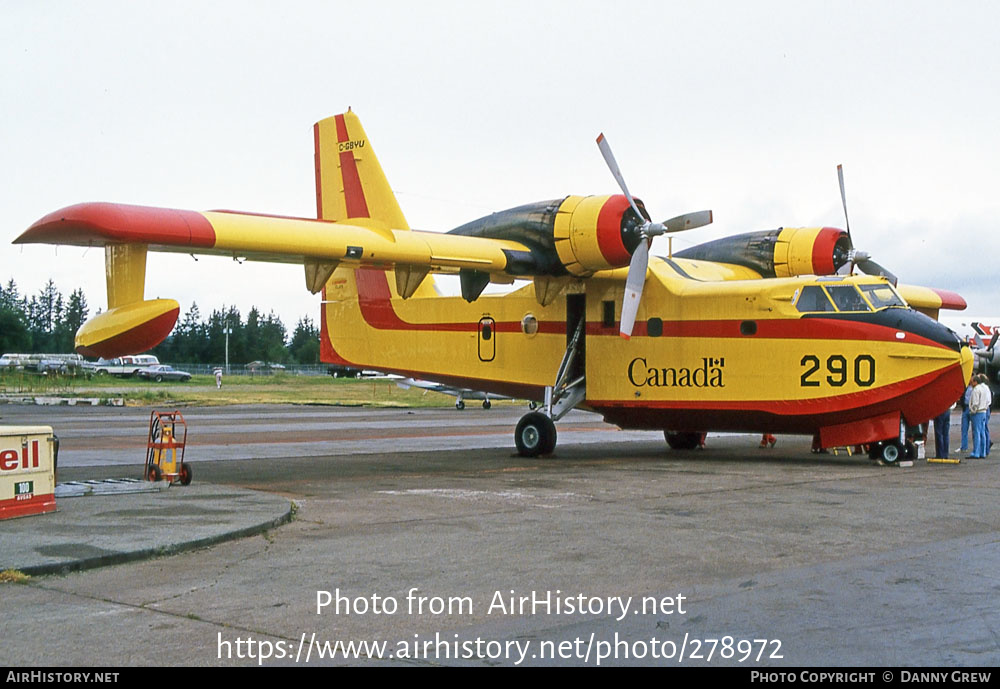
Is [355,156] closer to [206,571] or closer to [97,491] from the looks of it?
[97,491]

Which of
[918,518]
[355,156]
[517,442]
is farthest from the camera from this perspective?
[355,156]

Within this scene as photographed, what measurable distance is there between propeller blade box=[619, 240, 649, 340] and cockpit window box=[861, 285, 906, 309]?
3.69 meters

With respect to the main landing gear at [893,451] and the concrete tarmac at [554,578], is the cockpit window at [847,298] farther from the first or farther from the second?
the concrete tarmac at [554,578]

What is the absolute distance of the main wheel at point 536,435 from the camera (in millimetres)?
18948

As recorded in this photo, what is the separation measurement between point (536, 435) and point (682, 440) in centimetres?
381

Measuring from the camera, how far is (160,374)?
82250mm

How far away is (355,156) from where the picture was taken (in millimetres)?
21438

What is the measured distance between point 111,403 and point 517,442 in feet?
103

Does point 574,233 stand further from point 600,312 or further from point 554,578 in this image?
point 554,578

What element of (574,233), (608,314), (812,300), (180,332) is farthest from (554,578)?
(180,332)

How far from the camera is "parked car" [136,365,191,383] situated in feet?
270

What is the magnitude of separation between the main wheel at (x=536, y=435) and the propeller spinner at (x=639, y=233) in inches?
92.8

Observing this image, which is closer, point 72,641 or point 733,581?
point 72,641

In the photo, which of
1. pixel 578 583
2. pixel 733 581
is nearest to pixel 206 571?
pixel 578 583
